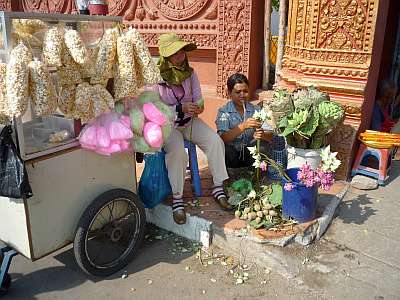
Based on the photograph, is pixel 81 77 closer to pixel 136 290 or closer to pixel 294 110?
pixel 136 290

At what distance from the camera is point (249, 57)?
4664 millimetres

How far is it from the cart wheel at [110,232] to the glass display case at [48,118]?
19.0 inches

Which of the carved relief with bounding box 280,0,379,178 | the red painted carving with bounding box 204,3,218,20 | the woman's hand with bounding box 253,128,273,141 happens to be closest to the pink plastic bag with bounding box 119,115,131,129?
the woman's hand with bounding box 253,128,273,141

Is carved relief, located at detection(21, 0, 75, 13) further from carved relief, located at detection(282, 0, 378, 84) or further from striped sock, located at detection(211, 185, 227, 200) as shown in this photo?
striped sock, located at detection(211, 185, 227, 200)

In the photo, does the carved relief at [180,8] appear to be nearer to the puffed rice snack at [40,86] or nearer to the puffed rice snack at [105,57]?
the puffed rice snack at [105,57]

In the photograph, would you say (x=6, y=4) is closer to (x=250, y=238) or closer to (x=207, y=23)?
(x=207, y=23)

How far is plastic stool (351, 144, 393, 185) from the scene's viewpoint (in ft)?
12.6

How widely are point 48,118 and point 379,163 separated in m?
3.14

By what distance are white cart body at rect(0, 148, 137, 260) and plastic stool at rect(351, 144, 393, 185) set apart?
2.52 meters

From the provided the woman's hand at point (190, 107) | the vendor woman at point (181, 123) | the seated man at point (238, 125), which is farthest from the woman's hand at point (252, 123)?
the woman's hand at point (190, 107)

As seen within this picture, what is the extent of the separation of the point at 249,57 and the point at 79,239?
10.0 ft

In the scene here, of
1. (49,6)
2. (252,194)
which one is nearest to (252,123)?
(252,194)

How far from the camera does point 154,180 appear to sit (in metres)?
3.27

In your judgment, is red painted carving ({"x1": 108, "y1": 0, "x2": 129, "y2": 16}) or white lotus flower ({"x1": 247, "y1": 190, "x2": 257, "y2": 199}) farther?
red painted carving ({"x1": 108, "y1": 0, "x2": 129, "y2": 16})
